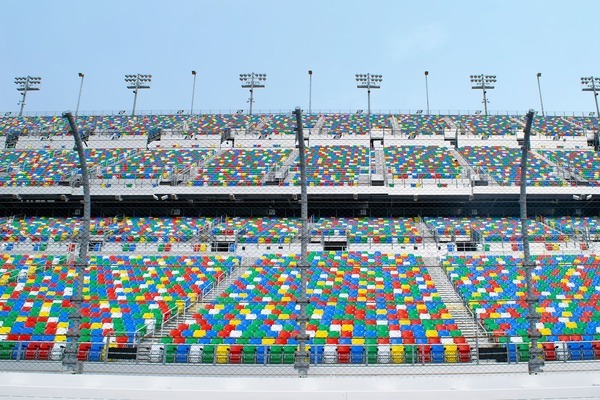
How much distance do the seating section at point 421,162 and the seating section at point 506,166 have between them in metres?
1.63

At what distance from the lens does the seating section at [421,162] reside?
93.0 feet

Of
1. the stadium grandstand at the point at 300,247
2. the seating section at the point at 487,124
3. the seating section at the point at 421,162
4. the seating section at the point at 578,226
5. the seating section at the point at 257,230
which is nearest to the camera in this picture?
the stadium grandstand at the point at 300,247

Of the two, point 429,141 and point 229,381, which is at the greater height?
point 429,141

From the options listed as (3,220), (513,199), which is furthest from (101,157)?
(513,199)

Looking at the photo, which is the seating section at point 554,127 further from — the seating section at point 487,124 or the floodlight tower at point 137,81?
the floodlight tower at point 137,81

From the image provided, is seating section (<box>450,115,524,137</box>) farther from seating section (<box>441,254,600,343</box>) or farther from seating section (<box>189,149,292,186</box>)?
seating section (<box>441,254,600,343</box>)

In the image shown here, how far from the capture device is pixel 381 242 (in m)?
21.2

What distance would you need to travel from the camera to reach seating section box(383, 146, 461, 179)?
93.0 ft

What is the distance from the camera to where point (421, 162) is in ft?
104

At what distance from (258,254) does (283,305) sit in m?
5.89

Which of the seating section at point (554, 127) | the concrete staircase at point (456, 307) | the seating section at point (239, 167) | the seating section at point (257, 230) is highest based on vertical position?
the seating section at point (554, 127)

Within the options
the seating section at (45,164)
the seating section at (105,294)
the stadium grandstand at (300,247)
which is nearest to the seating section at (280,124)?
the stadium grandstand at (300,247)

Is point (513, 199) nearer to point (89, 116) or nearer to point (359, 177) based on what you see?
point (359, 177)

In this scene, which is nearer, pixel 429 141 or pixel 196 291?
pixel 196 291
